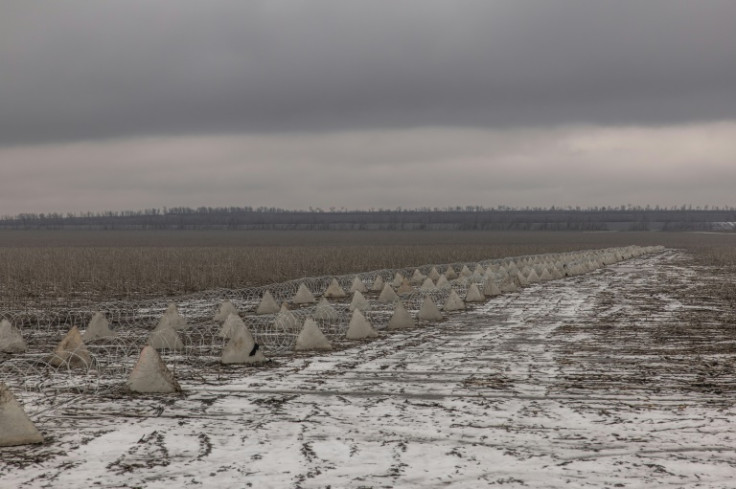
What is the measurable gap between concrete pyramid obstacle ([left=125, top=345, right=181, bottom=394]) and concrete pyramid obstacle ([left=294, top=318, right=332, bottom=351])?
4.72 m

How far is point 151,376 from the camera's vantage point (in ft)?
34.4

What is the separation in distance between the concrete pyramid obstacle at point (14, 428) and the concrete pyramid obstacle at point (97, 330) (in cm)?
891

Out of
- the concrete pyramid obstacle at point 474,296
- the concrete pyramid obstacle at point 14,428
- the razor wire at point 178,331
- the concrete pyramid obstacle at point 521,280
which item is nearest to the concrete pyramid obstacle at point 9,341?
the razor wire at point 178,331

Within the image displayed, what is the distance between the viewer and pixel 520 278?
3288 cm

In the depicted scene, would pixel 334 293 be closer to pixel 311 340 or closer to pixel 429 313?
pixel 429 313

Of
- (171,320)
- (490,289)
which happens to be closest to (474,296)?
(490,289)

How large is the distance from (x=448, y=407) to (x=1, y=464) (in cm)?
480

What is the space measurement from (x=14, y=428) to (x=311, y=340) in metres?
7.60

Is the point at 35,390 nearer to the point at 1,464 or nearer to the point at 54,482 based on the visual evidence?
the point at 1,464

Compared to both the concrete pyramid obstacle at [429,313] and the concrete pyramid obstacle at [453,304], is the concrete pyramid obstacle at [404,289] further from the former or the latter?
the concrete pyramid obstacle at [429,313]

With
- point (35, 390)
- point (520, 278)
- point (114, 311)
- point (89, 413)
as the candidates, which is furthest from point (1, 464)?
point (520, 278)

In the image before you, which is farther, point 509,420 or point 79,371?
point 79,371

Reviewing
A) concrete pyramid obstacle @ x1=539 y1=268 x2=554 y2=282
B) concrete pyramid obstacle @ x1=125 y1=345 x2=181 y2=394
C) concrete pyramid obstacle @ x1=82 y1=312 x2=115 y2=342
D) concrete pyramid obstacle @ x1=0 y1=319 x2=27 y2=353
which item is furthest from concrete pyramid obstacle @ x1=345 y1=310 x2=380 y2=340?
concrete pyramid obstacle @ x1=539 y1=268 x2=554 y2=282

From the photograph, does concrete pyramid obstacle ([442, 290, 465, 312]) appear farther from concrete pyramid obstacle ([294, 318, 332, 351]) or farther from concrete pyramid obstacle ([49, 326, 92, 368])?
concrete pyramid obstacle ([49, 326, 92, 368])
